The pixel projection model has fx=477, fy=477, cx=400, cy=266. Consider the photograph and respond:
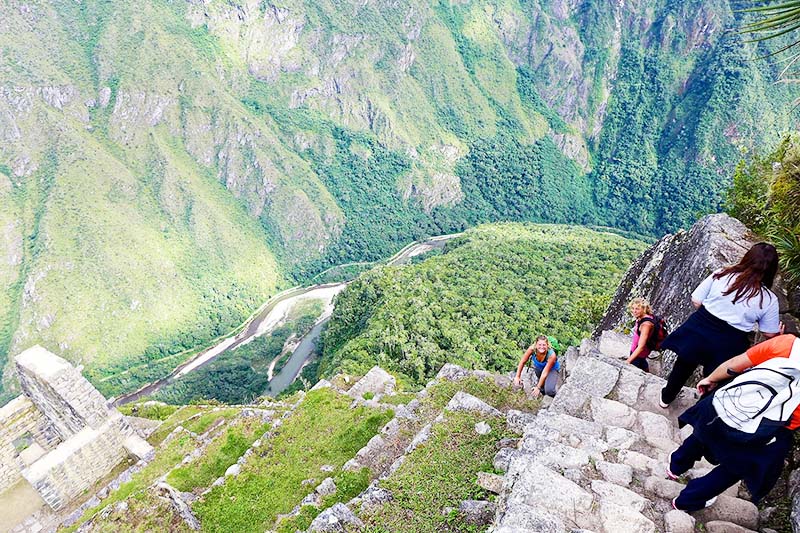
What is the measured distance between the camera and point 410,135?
13562 centimetres

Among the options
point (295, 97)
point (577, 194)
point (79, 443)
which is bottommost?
point (577, 194)

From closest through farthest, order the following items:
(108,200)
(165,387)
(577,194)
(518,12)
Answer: (165,387)
(108,200)
(577,194)
(518,12)

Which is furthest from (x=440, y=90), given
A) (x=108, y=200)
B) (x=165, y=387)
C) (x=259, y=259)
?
(x=165, y=387)

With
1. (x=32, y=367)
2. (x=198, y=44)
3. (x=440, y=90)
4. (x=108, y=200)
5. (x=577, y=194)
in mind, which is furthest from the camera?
(x=440, y=90)

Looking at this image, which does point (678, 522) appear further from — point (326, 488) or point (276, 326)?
point (276, 326)

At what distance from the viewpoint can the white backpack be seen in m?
3.86

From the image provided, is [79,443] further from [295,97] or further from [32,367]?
[295,97]

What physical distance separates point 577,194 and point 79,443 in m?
132

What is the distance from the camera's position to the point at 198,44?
121000mm

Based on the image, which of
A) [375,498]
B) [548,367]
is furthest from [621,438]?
[375,498]

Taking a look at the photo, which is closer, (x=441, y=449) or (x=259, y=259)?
(x=441, y=449)

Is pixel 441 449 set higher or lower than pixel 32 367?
lower

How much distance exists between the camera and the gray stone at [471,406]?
8173 mm

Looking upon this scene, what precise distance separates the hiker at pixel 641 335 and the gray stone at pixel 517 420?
5.84ft
